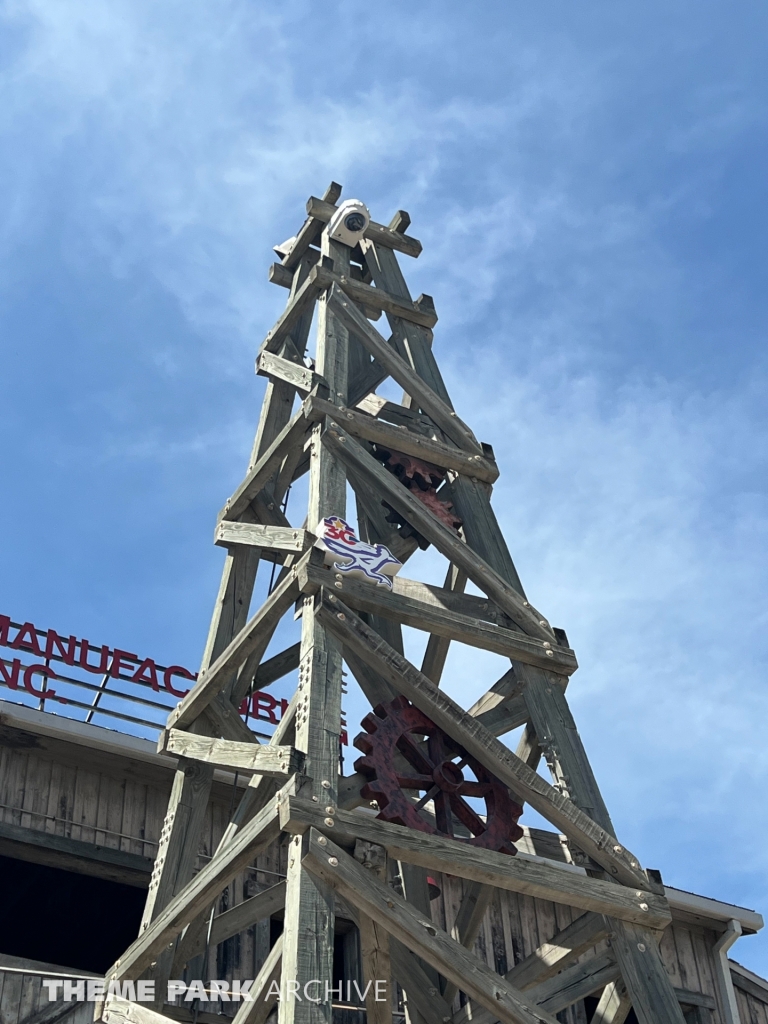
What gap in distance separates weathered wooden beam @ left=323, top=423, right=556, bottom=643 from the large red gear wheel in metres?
1.41

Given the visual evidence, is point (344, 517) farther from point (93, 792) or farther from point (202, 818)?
point (93, 792)

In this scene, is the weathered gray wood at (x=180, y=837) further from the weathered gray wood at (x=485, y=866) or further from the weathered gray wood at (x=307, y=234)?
the weathered gray wood at (x=307, y=234)

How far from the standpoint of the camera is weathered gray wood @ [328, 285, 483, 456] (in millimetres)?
12016

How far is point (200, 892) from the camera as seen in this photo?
872 cm

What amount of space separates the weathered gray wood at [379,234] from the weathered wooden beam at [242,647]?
5382 millimetres

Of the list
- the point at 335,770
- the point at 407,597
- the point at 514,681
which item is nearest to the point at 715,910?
the point at 514,681

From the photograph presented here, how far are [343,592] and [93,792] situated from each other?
4.51 meters

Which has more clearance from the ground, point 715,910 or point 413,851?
point 715,910

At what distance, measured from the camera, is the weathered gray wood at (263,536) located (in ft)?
32.0

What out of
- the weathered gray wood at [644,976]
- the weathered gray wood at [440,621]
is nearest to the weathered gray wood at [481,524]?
the weathered gray wood at [440,621]

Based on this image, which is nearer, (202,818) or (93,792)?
(202,818)

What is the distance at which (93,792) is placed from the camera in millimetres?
12523

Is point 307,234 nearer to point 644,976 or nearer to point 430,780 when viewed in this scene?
point 430,780

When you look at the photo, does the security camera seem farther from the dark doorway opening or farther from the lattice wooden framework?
the dark doorway opening
